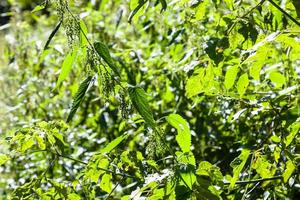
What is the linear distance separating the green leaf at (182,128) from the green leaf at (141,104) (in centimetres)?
13

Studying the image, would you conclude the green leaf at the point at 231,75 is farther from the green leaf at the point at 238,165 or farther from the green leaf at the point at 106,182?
the green leaf at the point at 106,182

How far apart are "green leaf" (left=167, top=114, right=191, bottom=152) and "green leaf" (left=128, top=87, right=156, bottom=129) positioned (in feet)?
0.44

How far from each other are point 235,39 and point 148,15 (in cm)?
144

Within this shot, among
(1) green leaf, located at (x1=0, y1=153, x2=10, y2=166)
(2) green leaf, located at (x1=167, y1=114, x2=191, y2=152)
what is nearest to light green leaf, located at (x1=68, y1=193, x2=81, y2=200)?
(1) green leaf, located at (x1=0, y1=153, x2=10, y2=166)

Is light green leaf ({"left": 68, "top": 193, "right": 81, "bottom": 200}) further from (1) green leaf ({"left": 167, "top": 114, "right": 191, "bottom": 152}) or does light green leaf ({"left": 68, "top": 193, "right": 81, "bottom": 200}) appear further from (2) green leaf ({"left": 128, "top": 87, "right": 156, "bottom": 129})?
(2) green leaf ({"left": 128, "top": 87, "right": 156, "bottom": 129})

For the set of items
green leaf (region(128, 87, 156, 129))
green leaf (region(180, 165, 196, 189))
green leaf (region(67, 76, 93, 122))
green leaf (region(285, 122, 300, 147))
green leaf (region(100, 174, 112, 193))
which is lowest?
green leaf (region(100, 174, 112, 193))

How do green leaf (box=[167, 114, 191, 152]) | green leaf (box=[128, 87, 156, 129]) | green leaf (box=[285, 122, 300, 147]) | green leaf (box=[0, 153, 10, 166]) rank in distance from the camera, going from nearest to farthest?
green leaf (box=[128, 87, 156, 129])
green leaf (box=[167, 114, 191, 152])
green leaf (box=[285, 122, 300, 147])
green leaf (box=[0, 153, 10, 166])

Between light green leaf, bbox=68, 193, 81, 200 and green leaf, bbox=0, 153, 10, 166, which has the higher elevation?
green leaf, bbox=0, 153, 10, 166

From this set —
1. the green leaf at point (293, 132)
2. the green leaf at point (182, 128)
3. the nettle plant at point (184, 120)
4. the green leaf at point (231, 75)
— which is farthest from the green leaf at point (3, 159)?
the green leaf at point (293, 132)

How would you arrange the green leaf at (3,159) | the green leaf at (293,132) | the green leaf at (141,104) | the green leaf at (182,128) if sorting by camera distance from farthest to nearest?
1. the green leaf at (3,159)
2. the green leaf at (293,132)
3. the green leaf at (182,128)
4. the green leaf at (141,104)

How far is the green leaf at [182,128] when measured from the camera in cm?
129

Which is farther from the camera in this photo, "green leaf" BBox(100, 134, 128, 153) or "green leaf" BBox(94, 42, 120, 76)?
"green leaf" BBox(100, 134, 128, 153)

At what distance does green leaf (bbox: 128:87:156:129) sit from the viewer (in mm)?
1151

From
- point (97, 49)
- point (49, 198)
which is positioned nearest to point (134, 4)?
point (97, 49)
